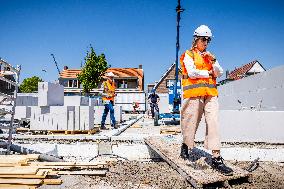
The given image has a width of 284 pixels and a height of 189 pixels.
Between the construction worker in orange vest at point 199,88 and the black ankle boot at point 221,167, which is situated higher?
the construction worker in orange vest at point 199,88

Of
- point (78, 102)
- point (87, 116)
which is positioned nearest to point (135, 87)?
point (78, 102)

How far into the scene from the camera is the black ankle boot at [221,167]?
378 cm

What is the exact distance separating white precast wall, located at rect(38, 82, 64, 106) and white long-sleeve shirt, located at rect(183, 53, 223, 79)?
6552 mm

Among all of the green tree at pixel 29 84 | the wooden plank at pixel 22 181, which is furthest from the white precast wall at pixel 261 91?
the green tree at pixel 29 84

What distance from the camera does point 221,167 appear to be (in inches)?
153

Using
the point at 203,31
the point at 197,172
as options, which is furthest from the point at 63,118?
the point at 197,172

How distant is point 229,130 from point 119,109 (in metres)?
10.1

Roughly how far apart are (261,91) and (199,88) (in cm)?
1071

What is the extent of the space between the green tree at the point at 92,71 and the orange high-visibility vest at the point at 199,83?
153 ft

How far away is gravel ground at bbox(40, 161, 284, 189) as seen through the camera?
3818 millimetres

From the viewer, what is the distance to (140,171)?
4742 mm

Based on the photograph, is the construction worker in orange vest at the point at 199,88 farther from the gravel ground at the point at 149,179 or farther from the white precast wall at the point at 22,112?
the white precast wall at the point at 22,112

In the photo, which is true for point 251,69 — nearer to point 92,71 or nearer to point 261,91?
point 92,71

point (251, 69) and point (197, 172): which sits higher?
point (251, 69)
